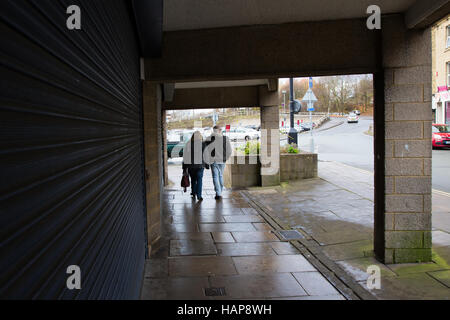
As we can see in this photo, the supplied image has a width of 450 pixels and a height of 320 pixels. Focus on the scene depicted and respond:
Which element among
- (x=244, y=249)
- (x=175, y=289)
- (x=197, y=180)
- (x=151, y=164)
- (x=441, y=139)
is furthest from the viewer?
(x=441, y=139)

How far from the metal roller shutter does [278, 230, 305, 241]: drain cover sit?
4.48 metres

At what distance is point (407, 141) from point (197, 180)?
576 cm

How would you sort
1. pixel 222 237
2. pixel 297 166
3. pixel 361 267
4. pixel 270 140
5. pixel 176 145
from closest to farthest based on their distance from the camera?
pixel 361 267 < pixel 222 237 < pixel 270 140 < pixel 297 166 < pixel 176 145

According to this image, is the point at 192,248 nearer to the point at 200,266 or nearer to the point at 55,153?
the point at 200,266

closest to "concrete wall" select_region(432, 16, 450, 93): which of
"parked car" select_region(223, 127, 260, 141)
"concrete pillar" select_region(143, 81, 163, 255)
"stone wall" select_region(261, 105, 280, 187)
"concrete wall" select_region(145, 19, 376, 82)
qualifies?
"parked car" select_region(223, 127, 260, 141)

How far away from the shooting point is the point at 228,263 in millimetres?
5621

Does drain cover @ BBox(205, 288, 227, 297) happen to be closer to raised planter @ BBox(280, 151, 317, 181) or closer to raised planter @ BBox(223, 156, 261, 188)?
raised planter @ BBox(223, 156, 261, 188)

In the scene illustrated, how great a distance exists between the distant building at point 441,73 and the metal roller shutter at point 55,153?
31.0 metres

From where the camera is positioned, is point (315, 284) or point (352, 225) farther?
point (352, 225)

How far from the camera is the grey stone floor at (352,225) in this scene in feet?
15.8

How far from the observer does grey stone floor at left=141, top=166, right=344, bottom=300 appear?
4633 millimetres

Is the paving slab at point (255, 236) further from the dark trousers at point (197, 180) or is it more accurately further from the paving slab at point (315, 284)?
the dark trousers at point (197, 180)

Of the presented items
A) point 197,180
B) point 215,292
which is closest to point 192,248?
point 215,292
